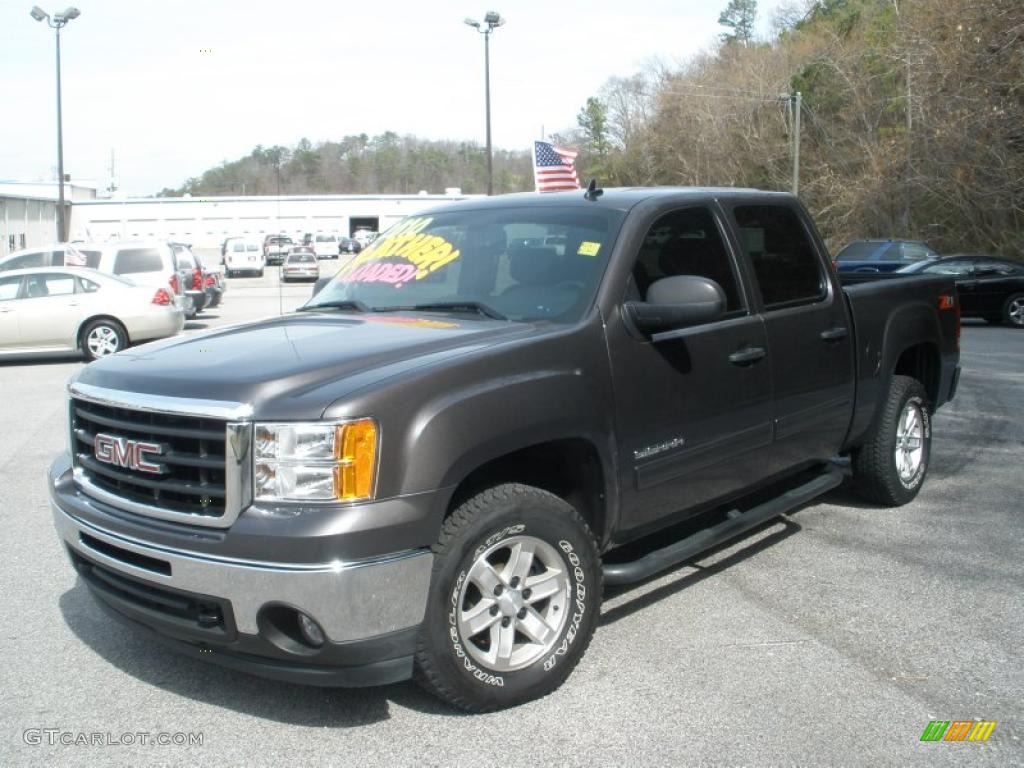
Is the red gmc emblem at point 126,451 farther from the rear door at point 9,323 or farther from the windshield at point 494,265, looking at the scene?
the rear door at point 9,323

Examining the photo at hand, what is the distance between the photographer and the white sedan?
15.8m

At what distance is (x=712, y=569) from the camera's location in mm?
5340

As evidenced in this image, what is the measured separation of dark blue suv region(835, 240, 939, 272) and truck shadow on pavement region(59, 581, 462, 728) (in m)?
20.4

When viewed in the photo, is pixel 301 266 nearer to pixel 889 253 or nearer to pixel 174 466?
pixel 889 253

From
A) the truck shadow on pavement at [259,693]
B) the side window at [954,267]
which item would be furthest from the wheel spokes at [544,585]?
the side window at [954,267]

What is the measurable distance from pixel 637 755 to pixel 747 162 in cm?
5203

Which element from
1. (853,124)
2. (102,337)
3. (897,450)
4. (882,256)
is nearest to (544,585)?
(897,450)

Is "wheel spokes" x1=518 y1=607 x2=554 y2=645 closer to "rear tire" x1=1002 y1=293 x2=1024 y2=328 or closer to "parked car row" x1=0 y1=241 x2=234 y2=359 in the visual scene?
"parked car row" x1=0 y1=241 x2=234 y2=359

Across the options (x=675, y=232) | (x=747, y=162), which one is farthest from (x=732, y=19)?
(x=675, y=232)

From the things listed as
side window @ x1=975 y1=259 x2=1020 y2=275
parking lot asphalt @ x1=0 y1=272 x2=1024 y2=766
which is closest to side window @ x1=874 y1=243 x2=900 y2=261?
side window @ x1=975 y1=259 x2=1020 y2=275

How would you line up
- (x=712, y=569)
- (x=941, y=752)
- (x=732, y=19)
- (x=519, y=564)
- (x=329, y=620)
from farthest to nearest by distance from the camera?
(x=732, y=19), (x=712, y=569), (x=519, y=564), (x=941, y=752), (x=329, y=620)

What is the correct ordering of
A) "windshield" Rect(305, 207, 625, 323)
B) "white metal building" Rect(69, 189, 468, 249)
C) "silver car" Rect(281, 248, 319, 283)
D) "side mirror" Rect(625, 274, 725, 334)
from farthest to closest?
"white metal building" Rect(69, 189, 468, 249)
"silver car" Rect(281, 248, 319, 283)
"windshield" Rect(305, 207, 625, 323)
"side mirror" Rect(625, 274, 725, 334)

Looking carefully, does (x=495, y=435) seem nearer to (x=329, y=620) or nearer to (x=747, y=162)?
(x=329, y=620)

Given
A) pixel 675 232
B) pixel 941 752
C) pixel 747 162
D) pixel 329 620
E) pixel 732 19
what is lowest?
pixel 941 752
